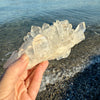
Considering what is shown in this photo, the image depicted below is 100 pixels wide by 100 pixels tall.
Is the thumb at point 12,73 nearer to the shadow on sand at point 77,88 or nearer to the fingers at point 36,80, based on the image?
the fingers at point 36,80

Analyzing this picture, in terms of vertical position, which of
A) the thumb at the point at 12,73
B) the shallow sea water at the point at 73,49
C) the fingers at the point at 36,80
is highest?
the thumb at the point at 12,73

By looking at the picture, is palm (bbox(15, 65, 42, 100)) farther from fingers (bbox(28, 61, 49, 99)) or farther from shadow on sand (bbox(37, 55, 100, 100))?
shadow on sand (bbox(37, 55, 100, 100))

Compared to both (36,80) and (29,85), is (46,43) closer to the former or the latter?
(36,80)

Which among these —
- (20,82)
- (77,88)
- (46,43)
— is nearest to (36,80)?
(20,82)

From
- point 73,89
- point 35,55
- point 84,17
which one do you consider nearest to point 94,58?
point 73,89

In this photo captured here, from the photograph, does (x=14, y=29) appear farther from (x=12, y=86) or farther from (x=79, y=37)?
(x=12, y=86)

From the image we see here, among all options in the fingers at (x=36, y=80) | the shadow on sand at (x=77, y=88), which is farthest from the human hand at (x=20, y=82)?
the shadow on sand at (x=77, y=88)
